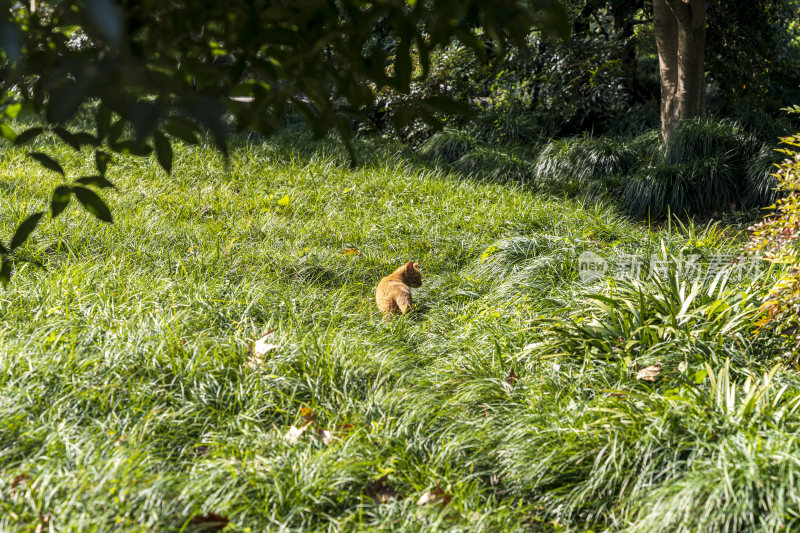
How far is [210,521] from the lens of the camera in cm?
223

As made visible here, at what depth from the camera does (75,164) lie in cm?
666

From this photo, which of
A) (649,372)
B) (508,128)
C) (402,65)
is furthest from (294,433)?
(508,128)

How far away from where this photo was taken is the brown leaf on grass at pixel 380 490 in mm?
2465

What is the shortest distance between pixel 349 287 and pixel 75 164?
373cm

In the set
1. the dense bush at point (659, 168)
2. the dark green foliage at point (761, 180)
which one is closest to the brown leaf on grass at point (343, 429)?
the dense bush at point (659, 168)

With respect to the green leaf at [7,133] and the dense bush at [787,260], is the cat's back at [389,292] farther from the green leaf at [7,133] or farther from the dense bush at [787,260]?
the green leaf at [7,133]

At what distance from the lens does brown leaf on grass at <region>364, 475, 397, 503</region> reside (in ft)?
8.09

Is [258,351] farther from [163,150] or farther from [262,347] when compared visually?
[163,150]

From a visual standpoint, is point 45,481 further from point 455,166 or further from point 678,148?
point 678,148

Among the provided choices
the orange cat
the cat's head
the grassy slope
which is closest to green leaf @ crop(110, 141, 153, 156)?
the grassy slope

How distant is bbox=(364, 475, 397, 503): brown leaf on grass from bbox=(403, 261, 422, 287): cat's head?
199 cm

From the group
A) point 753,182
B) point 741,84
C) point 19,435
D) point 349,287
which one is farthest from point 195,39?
point 741,84

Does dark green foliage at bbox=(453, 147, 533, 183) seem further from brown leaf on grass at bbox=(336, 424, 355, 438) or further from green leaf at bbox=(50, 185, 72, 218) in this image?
green leaf at bbox=(50, 185, 72, 218)

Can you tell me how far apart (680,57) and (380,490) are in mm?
5762
